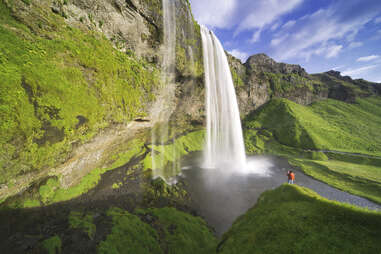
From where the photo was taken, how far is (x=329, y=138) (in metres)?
38.1

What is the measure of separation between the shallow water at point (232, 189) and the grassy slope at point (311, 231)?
6.65 m

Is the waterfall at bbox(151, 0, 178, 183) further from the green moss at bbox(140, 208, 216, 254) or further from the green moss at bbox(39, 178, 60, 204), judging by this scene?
the green moss at bbox(39, 178, 60, 204)

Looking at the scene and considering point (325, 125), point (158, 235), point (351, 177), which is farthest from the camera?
point (325, 125)

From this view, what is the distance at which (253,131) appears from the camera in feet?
163

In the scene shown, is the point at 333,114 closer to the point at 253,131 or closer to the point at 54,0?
the point at 253,131

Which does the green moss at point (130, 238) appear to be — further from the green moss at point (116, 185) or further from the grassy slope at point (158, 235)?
the green moss at point (116, 185)

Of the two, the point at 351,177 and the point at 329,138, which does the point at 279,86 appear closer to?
the point at 329,138

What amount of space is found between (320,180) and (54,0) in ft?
123

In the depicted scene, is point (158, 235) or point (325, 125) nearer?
point (158, 235)

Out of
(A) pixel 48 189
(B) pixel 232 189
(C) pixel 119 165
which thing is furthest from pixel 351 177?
(A) pixel 48 189

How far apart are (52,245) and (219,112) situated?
96.6 feet

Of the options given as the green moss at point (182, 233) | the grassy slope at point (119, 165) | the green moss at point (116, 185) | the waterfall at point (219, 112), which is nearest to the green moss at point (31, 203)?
the grassy slope at point (119, 165)

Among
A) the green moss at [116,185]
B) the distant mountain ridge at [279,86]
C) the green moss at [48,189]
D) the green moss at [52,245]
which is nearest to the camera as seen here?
the green moss at [52,245]

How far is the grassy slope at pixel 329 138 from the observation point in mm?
21281
